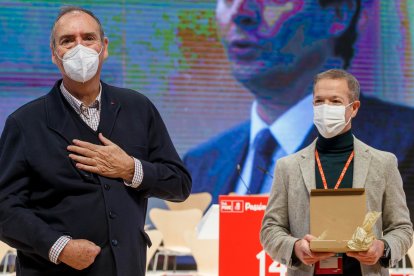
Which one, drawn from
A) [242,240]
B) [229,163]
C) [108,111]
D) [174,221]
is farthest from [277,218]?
[229,163]

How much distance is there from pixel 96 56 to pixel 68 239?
56 cm

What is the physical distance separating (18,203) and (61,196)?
12cm

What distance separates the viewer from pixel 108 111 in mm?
2285

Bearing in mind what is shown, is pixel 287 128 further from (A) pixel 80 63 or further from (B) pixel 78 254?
(B) pixel 78 254

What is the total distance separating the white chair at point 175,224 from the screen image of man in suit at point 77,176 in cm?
500

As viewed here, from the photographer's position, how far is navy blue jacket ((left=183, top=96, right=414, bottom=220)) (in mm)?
9141

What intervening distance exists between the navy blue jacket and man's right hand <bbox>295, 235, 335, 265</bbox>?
6.61 meters

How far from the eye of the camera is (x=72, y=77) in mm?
2221

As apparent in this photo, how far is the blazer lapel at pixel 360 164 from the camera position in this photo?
103 inches

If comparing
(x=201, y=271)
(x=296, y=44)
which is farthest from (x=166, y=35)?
(x=201, y=271)

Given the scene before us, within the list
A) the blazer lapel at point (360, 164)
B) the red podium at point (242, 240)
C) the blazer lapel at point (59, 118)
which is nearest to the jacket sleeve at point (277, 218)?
the blazer lapel at point (360, 164)

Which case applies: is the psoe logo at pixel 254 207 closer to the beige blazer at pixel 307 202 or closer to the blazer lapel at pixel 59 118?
the beige blazer at pixel 307 202

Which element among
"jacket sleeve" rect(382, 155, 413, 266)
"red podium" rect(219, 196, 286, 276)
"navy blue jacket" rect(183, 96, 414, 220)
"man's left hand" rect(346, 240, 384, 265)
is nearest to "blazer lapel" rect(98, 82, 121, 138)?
"man's left hand" rect(346, 240, 384, 265)

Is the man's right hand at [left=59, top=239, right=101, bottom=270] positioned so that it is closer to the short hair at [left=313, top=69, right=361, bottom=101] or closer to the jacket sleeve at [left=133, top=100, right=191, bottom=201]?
the jacket sleeve at [left=133, top=100, right=191, bottom=201]
